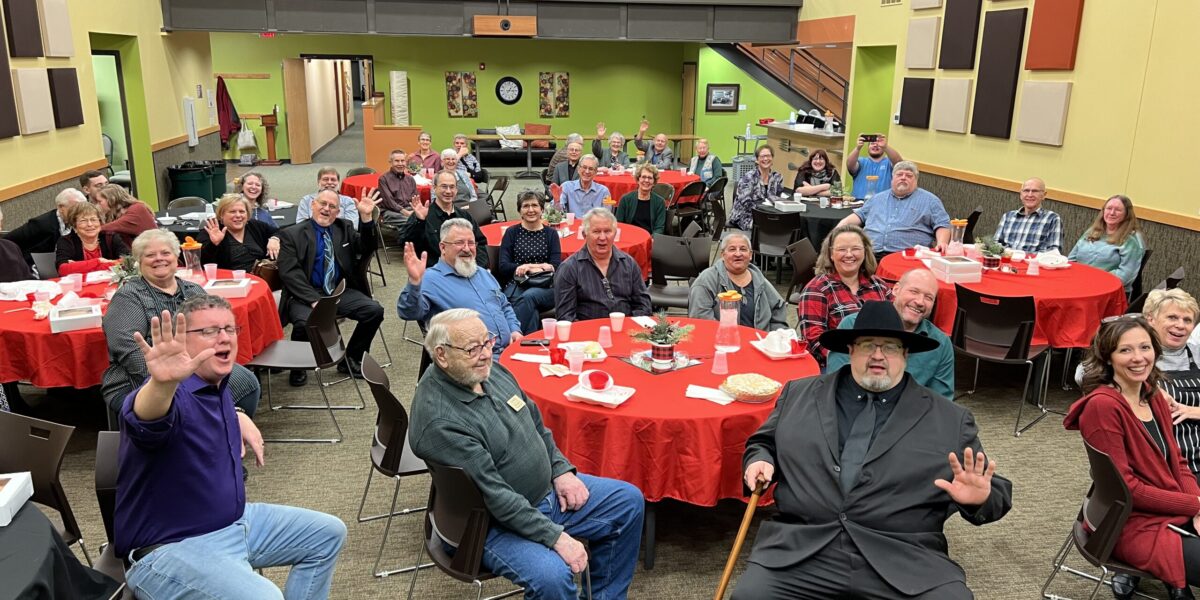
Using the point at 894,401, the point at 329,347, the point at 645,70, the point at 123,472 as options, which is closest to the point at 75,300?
the point at 329,347

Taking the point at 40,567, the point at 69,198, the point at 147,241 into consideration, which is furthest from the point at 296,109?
the point at 40,567

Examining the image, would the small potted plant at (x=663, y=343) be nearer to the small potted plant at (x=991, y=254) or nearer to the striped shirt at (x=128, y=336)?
the striped shirt at (x=128, y=336)

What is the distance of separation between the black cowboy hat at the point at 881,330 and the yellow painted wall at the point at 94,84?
8.44 metres

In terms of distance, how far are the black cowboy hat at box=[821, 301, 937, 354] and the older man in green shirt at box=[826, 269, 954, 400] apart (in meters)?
0.87

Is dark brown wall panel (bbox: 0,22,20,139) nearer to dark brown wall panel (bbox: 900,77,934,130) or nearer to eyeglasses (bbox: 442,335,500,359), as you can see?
eyeglasses (bbox: 442,335,500,359)

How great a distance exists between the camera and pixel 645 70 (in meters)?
20.6

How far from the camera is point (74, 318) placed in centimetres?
480

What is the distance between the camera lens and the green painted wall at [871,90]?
1297cm

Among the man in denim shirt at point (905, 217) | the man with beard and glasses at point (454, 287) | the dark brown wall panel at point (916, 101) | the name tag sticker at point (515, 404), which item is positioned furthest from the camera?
the dark brown wall panel at point (916, 101)

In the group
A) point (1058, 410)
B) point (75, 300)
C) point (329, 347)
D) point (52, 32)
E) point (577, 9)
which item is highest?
point (577, 9)

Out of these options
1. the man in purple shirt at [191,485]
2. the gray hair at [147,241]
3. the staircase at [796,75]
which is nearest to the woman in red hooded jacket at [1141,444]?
the man in purple shirt at [191,485]

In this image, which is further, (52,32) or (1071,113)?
(52,32)

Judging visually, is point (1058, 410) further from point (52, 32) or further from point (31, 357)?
point (52, 32)

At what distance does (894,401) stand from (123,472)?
9.20ft
